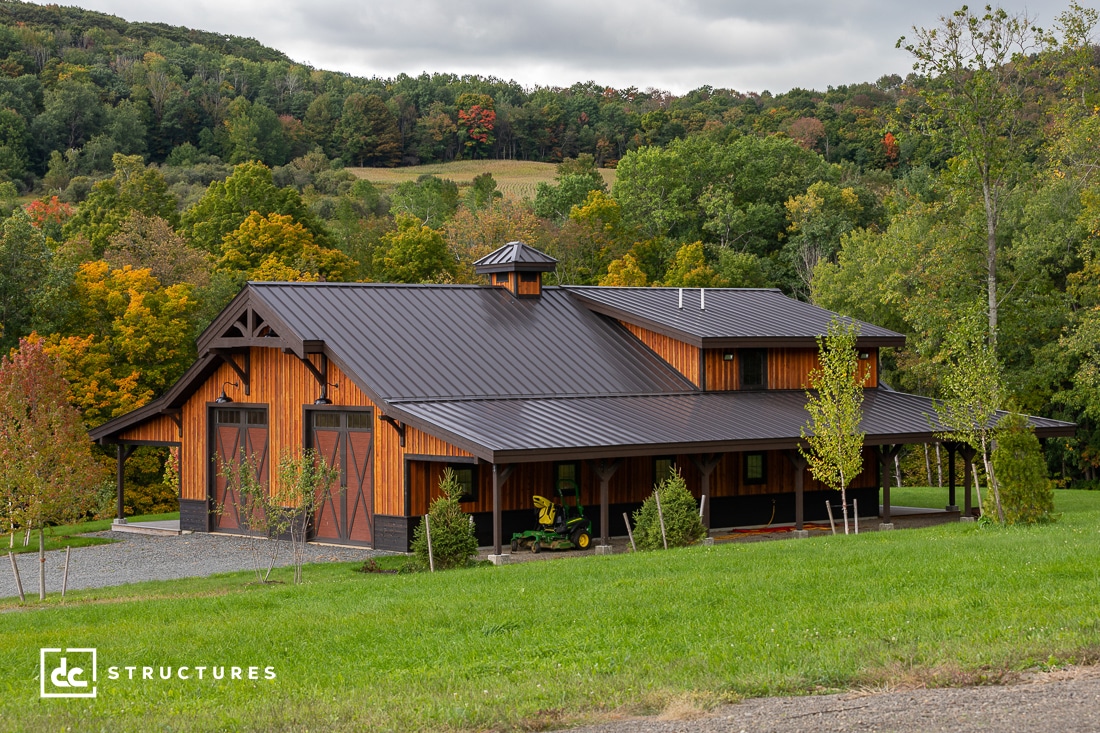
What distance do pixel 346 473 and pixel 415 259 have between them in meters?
29.3

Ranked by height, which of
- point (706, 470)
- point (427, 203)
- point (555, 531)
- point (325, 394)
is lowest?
point (555, 531)

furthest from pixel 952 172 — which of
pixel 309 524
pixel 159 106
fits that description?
pixel 159 106

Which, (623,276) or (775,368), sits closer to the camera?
(775,368)

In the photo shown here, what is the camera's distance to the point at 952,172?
134 feet

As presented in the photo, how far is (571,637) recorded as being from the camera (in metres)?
12.5

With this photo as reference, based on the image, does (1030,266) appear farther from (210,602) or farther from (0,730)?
(0,730)

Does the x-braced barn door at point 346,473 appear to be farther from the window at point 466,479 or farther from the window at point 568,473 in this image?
the window at point 568,473

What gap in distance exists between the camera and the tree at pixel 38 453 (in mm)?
19031

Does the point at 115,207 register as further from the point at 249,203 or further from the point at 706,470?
the point at 706,470

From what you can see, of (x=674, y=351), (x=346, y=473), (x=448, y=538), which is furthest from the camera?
(x=674, y=351)

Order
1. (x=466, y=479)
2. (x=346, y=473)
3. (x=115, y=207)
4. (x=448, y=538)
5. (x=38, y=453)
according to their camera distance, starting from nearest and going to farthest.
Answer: (x=38, y=453) < (x=448, y=538) < (x=466, y=479) < (x=346, y=473) < (x=115, y=207)

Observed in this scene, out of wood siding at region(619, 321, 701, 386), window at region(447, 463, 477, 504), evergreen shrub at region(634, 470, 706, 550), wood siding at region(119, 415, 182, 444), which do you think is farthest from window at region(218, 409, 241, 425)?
evergreen shrub at region(634, 470, 706, 550)

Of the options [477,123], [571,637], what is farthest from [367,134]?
[571,637]

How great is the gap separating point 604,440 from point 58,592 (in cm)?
1002
